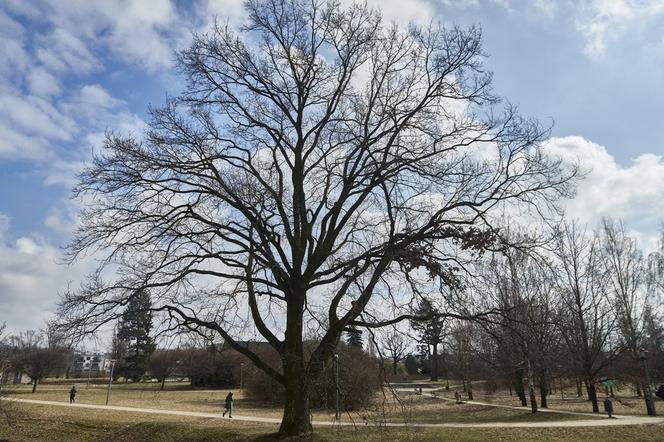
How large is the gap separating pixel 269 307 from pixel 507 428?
35.1 ft

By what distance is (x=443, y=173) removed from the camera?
14344mm

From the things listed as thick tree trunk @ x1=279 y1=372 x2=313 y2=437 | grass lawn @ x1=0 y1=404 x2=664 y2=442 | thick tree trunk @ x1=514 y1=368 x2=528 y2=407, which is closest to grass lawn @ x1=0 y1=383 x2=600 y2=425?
grass lawn @ x1=0 y1=404 x2=664 y2=442

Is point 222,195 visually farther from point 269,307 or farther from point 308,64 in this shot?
point 308,64

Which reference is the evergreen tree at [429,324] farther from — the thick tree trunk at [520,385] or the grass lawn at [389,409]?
the thick tree trunk at [520,385]

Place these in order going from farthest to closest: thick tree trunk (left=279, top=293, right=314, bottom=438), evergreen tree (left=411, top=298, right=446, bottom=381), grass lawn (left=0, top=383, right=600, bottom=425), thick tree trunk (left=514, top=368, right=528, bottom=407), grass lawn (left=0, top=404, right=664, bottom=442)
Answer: thick tree trunk (left=514, top=368, right=528, bottom=407), grass lawn (left=0, top=404, right=664, bottom=442), grass lawn (left=0, top=383, right=600, bottom=425), thick tree trunk (left=279, top=293, right=314, bottom=438), evergreen tree (left=411, top=298, right=446, bottom=381)

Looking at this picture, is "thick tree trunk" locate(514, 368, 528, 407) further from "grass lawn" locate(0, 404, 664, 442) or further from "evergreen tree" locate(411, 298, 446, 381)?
"evergreen tree" locate(411, 298, 446, 381)

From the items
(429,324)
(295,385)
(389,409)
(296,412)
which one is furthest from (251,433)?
(429,324)

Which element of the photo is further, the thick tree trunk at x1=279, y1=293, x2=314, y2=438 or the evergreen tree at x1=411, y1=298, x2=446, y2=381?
the thick tree trunk at x1=279, y1=293, x2=314, y2=438

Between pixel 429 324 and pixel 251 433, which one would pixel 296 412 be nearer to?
pixel 251 433

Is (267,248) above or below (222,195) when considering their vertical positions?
below

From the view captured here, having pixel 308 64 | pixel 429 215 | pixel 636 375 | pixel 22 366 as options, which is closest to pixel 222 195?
pixel 308 64

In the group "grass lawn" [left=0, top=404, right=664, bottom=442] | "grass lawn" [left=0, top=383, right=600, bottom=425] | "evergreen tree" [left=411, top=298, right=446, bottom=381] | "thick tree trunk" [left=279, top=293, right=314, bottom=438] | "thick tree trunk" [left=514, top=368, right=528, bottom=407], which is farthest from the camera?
"thick tree trunk" [left=514, top=368, right=528, bottom=407]

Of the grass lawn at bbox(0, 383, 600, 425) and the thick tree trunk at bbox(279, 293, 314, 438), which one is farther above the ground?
the thick tree trunk at bbox(279, 293, 314, 438)

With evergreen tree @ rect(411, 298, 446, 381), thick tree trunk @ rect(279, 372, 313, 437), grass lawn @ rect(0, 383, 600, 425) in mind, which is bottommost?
grass lawn @ rect(0, 383, 600, 425)
